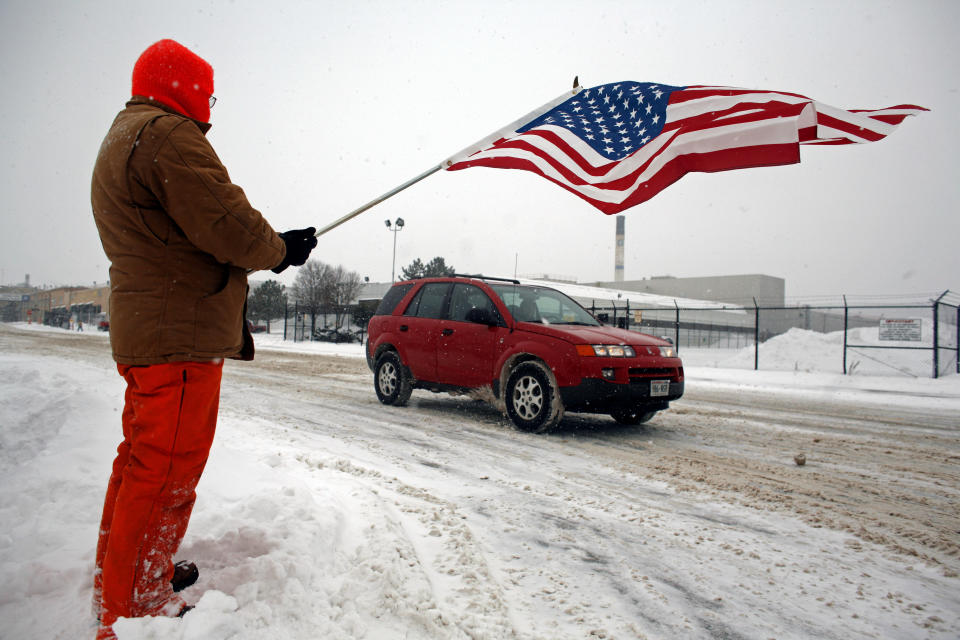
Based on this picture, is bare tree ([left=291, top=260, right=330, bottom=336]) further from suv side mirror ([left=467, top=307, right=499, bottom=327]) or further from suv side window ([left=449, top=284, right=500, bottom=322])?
suv side mirror ([left=467, top=307, right=499, bottom=327])

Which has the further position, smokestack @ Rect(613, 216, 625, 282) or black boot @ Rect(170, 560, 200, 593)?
smokestack @ Rect(613, 216, 625, 282)

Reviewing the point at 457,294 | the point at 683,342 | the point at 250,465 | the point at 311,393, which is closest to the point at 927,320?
the point at 457,294

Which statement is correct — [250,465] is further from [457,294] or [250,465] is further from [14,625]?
[457,294]

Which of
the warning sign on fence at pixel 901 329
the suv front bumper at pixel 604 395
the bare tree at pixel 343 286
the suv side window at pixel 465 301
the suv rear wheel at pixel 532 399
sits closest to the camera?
the suv front bumper at pixel 604 395

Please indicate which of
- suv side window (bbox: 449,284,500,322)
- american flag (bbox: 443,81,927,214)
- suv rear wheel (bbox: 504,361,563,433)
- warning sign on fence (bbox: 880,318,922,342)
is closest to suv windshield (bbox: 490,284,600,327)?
suv side window (bbox: 449,284,500,322)

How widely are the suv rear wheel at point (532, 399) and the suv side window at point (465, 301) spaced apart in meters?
0.95

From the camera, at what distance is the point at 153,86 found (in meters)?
1.93

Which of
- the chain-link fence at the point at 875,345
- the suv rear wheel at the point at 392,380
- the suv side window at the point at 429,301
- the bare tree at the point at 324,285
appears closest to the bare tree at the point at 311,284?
the bare tree at the point at 324,285

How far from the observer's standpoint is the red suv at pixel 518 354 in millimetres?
5672

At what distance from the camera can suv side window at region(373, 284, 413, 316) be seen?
801cm

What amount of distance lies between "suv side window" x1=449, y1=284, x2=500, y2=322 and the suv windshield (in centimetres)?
17

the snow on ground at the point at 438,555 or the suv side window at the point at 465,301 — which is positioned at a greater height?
the suv side window at the point at 465,301

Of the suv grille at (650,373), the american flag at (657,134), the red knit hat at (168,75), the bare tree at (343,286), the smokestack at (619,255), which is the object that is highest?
the smokestack at (619,255)

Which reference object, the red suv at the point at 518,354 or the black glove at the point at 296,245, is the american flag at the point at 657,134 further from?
the black glove at the point at 296,245
